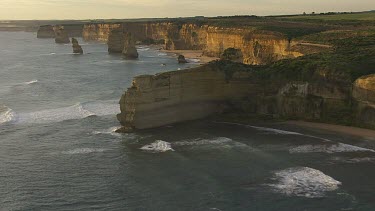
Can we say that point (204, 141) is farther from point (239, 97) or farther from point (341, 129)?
point (341, 129)

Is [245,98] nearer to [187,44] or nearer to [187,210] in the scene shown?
[187,210]

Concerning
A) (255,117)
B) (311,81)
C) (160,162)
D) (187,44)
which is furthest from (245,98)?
(187,44)

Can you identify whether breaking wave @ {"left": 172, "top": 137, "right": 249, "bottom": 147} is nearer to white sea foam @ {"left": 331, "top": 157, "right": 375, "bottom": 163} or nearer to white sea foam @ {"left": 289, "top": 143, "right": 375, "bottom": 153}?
white sea foam @ {"left": 289, "top": 143, "right": 375, "bottom": 153}

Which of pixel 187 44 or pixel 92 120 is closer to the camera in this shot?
pixel 92 120

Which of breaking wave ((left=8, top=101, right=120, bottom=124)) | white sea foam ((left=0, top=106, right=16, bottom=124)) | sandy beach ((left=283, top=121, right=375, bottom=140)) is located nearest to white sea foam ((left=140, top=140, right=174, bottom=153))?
sandy beach ((left=283, top=121, right=375, bottom=140))

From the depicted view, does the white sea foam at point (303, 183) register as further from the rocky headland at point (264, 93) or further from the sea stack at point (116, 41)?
the sea stack at point (116, 41)

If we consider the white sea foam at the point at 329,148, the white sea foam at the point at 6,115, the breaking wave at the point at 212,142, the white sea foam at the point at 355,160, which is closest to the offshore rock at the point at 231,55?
the breaking wave at the point at 212,142
